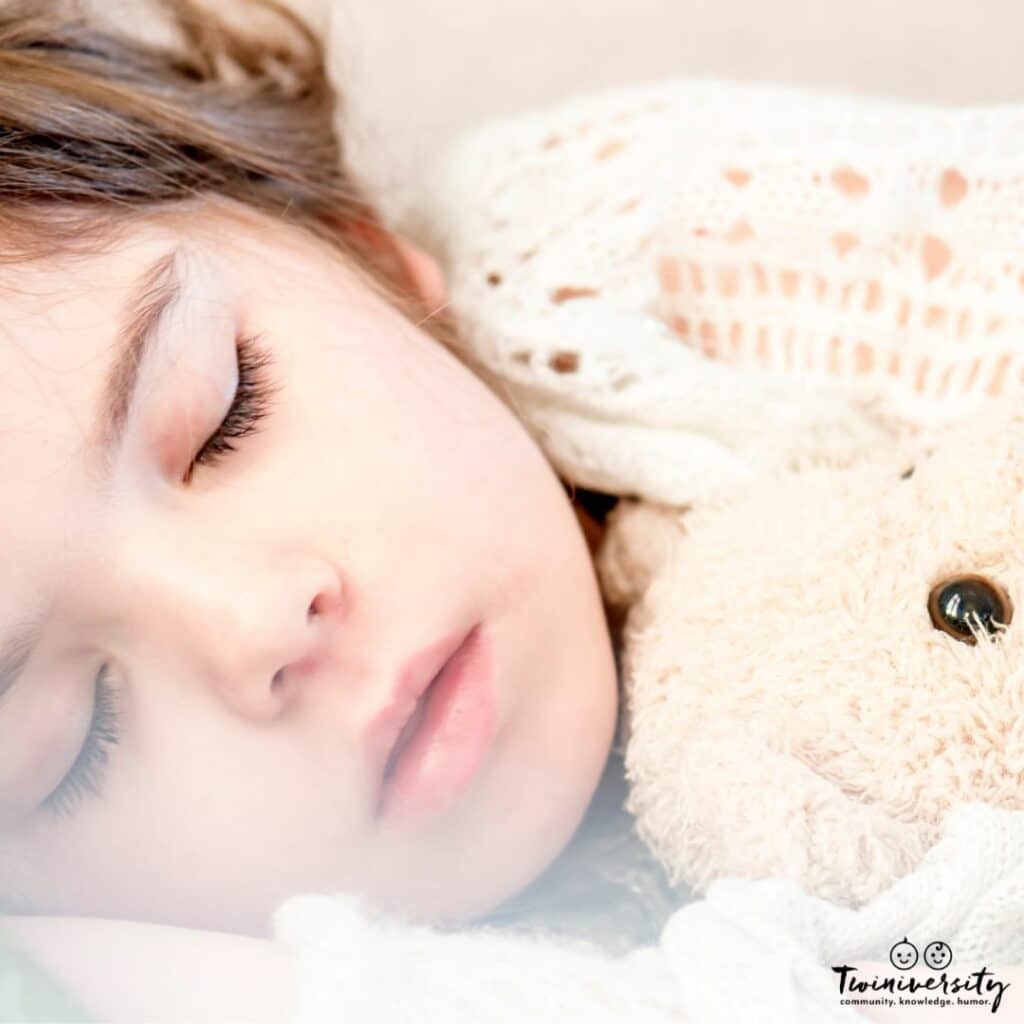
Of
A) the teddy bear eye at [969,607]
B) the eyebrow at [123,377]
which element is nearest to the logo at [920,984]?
the teddy bear eye at [969,607]

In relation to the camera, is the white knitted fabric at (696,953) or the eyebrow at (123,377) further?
the eyebrow at (123,377)

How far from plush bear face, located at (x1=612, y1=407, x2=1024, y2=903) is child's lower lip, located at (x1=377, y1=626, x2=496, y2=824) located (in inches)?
3.9

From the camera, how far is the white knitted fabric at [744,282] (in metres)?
0.82

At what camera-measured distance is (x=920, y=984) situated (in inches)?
20.3

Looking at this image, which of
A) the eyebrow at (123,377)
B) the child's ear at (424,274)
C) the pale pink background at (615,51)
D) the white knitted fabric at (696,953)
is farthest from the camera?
the pale pink background at (615,51)

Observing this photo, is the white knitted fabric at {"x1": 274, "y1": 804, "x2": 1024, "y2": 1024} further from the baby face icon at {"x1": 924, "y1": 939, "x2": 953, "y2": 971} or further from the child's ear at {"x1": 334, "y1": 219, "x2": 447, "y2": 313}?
the child's ear at {"x1": 334, "y1": 219, "x2": 447, "y2": 313}

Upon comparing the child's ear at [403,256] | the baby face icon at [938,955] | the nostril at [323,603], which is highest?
the child's ear at [403,256]

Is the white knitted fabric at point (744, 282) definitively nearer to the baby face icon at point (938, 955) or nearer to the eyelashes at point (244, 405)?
the eyelashes at point (244, 405)

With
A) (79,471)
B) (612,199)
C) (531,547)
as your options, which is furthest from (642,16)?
(79,471)

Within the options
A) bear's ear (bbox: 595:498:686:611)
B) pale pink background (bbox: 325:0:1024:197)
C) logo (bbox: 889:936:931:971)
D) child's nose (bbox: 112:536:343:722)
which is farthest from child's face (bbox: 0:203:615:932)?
pale pink background (bbox: 325:0:1024:197)

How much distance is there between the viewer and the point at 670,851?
2.20ft

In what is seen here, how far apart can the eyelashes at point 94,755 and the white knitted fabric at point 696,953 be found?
132mm

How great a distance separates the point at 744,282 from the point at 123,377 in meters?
0.47

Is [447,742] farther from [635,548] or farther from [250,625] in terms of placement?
[635,548]
